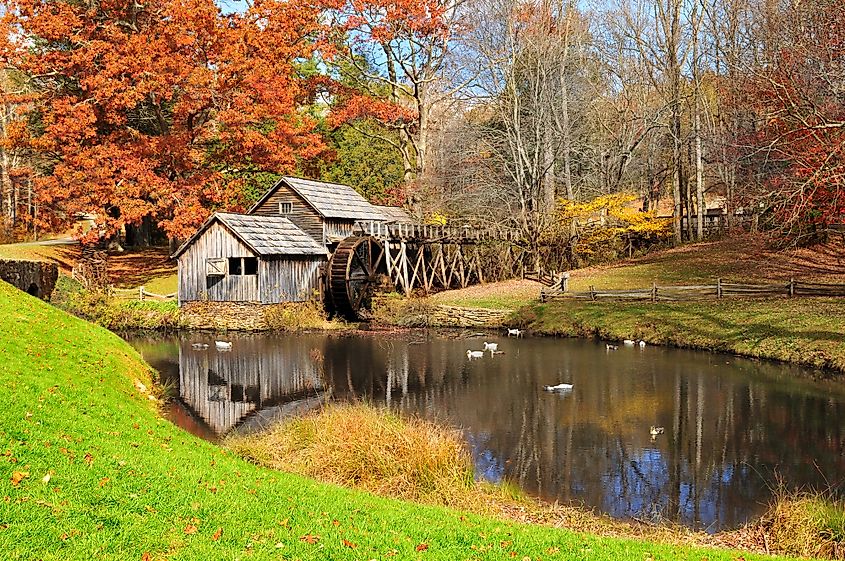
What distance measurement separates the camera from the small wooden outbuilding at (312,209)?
31.1 m

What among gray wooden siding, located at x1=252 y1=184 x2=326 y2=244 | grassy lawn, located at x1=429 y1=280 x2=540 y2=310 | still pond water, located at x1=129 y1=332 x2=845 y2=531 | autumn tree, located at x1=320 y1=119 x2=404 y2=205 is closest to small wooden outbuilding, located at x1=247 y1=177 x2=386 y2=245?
gray wooden siding, located at x1=252 y1=184 x2=326 y2=244

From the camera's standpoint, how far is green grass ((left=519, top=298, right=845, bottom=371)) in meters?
18.8

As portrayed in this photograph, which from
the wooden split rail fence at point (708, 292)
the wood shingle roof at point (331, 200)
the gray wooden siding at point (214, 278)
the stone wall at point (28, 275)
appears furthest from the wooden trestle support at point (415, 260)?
the stone wall at point (28, 275)

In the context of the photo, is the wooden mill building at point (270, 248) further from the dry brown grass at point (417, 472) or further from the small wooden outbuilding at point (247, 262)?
the dry brown grass at point (417, 472)

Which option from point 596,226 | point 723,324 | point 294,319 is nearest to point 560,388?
point 723,324

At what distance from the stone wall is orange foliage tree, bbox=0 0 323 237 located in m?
11.9

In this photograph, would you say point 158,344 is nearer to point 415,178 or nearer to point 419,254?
point 419,254

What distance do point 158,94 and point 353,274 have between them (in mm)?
13056

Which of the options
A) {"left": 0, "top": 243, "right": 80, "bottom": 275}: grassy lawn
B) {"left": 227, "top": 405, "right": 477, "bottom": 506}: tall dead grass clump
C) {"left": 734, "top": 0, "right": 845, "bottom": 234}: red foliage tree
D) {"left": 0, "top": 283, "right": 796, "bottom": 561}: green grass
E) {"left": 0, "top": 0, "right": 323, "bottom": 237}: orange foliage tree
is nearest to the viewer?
{"left": 0, "top": 283, "right": 796, "bottom": 561}: green grass

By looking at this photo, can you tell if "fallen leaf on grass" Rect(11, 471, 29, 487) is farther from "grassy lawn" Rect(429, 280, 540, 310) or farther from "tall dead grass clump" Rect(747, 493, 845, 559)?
"grassy lawn" Rect(429, 280, 540, 310)

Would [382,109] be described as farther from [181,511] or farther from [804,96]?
[181,511]

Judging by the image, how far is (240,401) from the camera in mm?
16141

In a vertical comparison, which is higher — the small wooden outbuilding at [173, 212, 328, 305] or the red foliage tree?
the red foliage tree

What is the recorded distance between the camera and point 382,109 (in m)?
36.7
